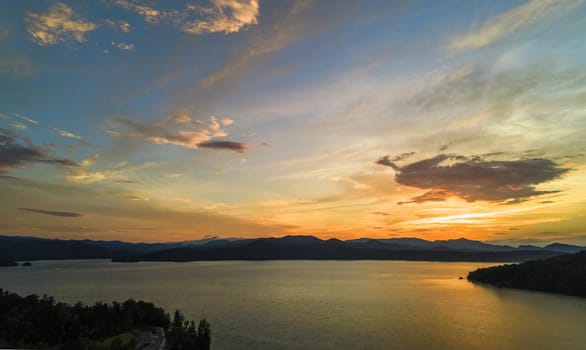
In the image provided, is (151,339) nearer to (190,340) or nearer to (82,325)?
(190,340)

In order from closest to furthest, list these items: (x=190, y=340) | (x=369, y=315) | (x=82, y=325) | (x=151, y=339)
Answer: (x=190, y=340), (x=151, y=339), (x=82, y=325), (x=369, y=315)

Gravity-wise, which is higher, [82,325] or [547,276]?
[547,276]

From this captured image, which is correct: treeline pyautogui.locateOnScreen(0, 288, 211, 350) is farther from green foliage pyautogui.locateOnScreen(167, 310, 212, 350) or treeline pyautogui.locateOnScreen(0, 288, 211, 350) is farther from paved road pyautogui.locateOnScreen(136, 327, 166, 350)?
paved road pyautogui.locateOnScreen(136, 327, 166, 350)

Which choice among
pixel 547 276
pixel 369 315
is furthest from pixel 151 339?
pixel 547 276

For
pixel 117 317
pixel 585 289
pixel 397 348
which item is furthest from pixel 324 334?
pixel 585 289

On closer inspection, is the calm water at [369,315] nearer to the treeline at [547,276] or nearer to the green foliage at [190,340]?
the green foliage at [190,340]

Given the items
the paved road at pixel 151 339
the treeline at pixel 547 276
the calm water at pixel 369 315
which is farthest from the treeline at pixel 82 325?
the treeline at pixel 547 276
